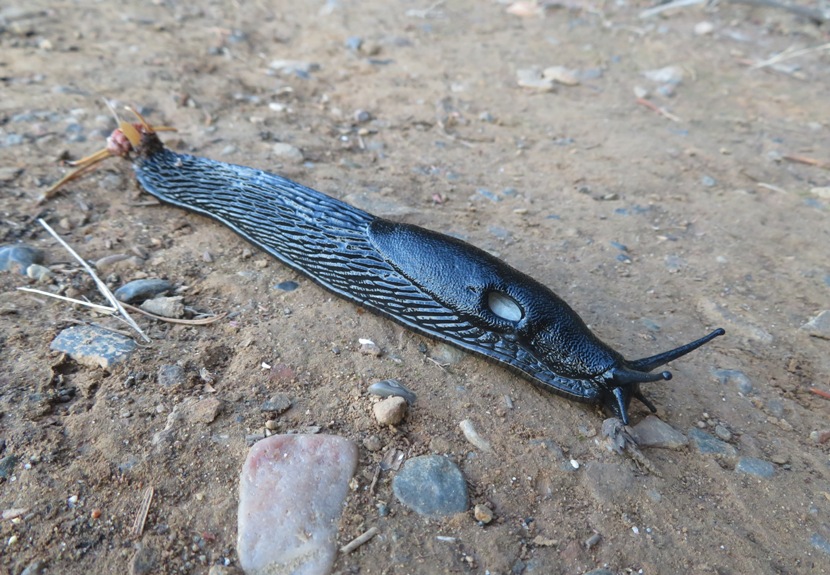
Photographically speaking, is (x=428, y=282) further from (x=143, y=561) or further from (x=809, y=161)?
(x=809, y=161)

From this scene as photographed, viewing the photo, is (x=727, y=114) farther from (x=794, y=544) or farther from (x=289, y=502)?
(x=289, y=502)

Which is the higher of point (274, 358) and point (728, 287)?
point (274, 358)

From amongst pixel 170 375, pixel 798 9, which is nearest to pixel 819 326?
pixel 170 375

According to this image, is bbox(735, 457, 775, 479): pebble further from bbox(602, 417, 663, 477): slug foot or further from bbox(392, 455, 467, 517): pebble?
bbox(392, 455, 467, 517): pebble

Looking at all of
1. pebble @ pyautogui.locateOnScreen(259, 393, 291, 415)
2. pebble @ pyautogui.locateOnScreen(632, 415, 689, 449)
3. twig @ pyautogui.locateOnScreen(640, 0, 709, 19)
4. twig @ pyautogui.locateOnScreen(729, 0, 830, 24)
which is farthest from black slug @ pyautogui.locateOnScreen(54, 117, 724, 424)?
twig @ pyautogui.locateOnScreen(729, 0, 830, 24)

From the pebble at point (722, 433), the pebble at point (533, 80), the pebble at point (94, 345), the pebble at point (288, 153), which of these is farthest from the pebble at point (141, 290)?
the pebble at point (533, 80)

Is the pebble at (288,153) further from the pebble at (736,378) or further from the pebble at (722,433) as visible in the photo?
the pebble at (722,433)

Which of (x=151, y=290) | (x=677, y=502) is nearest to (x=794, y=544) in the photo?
(x=677, y=502)
